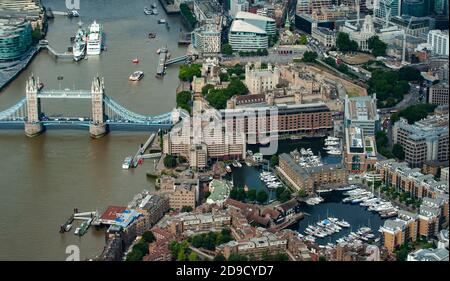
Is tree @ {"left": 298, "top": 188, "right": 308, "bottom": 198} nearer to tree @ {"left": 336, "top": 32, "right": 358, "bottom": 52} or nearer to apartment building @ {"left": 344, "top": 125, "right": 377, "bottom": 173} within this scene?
apartment building @ {"left": 344, "top": 125, "right": 377, "bottom": 173}

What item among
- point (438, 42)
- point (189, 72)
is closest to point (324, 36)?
point (438, 42)

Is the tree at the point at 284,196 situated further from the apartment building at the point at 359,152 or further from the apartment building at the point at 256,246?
the apartment building at the point at 256,246

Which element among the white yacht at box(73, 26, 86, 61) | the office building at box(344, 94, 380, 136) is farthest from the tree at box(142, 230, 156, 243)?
the white yacht at box(73, 26, 86, 61)

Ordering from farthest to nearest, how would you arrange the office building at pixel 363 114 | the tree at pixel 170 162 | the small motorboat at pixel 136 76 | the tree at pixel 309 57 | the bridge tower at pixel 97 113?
1. the tree at pixel 309 57
2. the small motorboat at pixel 136 76
3. the bridge tower at pixel 97 113
4. the office building at pixel 363 114
5. the tree at pixel 170 162

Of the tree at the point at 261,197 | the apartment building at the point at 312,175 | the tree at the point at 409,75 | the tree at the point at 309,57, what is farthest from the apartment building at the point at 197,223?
the tree at the point at 309,57

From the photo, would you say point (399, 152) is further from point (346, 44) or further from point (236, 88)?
point (346, 44)
